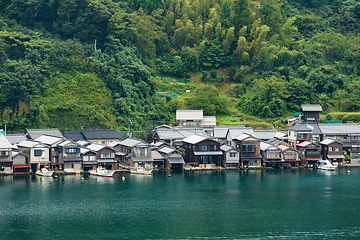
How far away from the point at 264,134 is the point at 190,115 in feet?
29.4

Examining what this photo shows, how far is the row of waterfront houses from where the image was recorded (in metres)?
43.8

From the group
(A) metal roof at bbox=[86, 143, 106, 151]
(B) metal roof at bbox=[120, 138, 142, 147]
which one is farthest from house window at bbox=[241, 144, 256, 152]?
(A) metal roof at bbox=[86, 143, 106, 151]

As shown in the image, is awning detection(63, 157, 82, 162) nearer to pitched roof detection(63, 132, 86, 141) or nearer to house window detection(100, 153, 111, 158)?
house window detection(100, 153, 111, 158)

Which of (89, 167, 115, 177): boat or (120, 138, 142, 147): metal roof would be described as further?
(120, 138, 142, 147): metal roof

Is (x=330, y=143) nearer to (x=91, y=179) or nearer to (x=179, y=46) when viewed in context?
(x=91, y=179)

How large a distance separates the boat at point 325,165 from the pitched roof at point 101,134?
66.8ft

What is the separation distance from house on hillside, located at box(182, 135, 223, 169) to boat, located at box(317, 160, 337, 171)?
9.95 m

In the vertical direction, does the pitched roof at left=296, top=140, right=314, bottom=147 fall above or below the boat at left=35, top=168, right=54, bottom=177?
above

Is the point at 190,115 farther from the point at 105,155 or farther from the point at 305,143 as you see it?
the point at 105,155

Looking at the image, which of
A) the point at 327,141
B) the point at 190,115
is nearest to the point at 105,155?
the point at 190,115

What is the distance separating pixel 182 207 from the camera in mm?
33188

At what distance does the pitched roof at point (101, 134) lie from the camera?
49875 mm

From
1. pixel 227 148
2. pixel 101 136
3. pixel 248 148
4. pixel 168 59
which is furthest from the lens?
pixel 168 59

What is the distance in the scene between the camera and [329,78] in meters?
66.1
